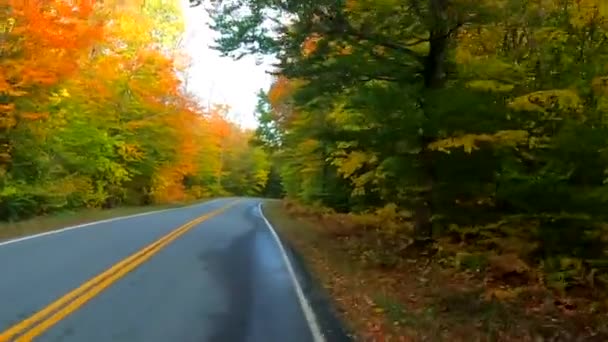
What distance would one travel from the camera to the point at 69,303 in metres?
8.74

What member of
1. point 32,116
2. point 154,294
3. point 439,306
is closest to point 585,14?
point 439,306

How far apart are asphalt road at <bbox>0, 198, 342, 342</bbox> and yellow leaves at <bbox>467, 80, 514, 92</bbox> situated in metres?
5.27

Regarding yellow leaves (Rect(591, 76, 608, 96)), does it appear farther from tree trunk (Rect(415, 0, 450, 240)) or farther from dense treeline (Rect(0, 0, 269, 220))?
dense treeline (Rect(0, 0, 269, 220))

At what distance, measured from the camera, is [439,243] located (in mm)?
14484

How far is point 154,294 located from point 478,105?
7036 mm

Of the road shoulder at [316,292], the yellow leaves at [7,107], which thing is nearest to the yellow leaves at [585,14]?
the road shoulder at [316,292]

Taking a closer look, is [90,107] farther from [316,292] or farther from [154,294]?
[154,294]

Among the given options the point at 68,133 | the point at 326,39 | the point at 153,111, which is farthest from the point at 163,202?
the point at 326,39

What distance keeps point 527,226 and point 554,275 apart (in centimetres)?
169

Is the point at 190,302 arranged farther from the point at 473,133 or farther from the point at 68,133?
the point at 68,133

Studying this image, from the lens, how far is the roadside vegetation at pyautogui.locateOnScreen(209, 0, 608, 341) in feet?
31.9

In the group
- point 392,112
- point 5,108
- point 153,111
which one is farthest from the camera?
point 153,111

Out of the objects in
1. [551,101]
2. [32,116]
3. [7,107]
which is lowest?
[551,101]

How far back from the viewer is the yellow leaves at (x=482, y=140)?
12000 millimetres
